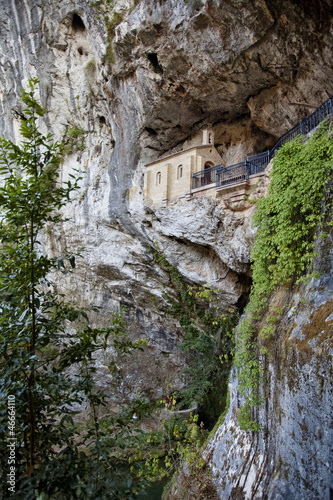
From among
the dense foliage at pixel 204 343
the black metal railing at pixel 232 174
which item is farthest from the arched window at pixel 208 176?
the dense foliage at pixel 204 343

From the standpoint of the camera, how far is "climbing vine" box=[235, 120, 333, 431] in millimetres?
5844

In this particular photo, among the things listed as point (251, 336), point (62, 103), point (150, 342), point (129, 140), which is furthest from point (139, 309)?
point (62, 103)

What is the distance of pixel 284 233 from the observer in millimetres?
6355

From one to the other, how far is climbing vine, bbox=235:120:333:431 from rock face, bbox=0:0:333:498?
93 centimetres

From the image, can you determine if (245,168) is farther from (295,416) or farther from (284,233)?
(295,416)

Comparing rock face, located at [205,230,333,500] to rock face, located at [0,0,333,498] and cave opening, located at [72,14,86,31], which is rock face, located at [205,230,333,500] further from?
cave opening, located at [72,14,86,31]

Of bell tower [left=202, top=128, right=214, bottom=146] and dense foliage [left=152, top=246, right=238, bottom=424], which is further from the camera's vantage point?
bell tower [left=202, top=128, right=214, bottom=146]

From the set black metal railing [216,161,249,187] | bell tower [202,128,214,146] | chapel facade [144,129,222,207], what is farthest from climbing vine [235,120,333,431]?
bell tower [202,128,214,146]

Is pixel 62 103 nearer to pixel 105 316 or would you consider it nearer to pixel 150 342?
pixel 105 316

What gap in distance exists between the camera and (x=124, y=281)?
1524 cm

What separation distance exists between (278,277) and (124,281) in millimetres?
9788

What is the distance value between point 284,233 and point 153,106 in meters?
8.54

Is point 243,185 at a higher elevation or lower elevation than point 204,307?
higher

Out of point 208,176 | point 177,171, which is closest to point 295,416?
point 208,176
